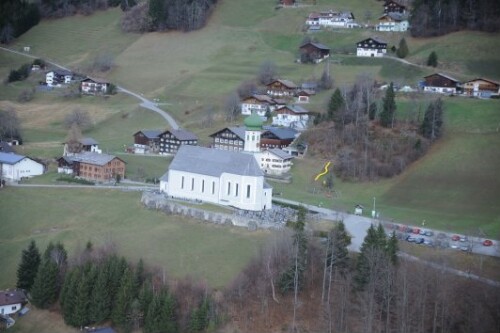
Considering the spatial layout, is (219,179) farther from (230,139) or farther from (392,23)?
(392,23)

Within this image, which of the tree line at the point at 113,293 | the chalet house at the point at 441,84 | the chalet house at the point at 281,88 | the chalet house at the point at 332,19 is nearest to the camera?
the tree line at the point at 113,293

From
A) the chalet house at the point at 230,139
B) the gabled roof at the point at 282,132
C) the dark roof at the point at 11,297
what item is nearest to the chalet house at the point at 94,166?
the chalet house at the point at 230,139

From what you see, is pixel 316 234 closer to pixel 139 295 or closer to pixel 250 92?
pixel 139 295

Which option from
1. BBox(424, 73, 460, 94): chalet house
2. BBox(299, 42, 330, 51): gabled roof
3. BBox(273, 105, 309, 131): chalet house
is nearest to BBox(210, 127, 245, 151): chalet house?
BBox(273, 105, 309, 131): chalet house

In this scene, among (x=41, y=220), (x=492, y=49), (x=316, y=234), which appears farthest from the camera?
(x=492, y=49)

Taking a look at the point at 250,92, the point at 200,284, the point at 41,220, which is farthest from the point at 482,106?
the point at 41,220

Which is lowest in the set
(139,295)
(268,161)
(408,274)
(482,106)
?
(139,295)

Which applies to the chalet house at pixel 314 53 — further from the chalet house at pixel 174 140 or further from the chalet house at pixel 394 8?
the chalet house at pixel 174 140
